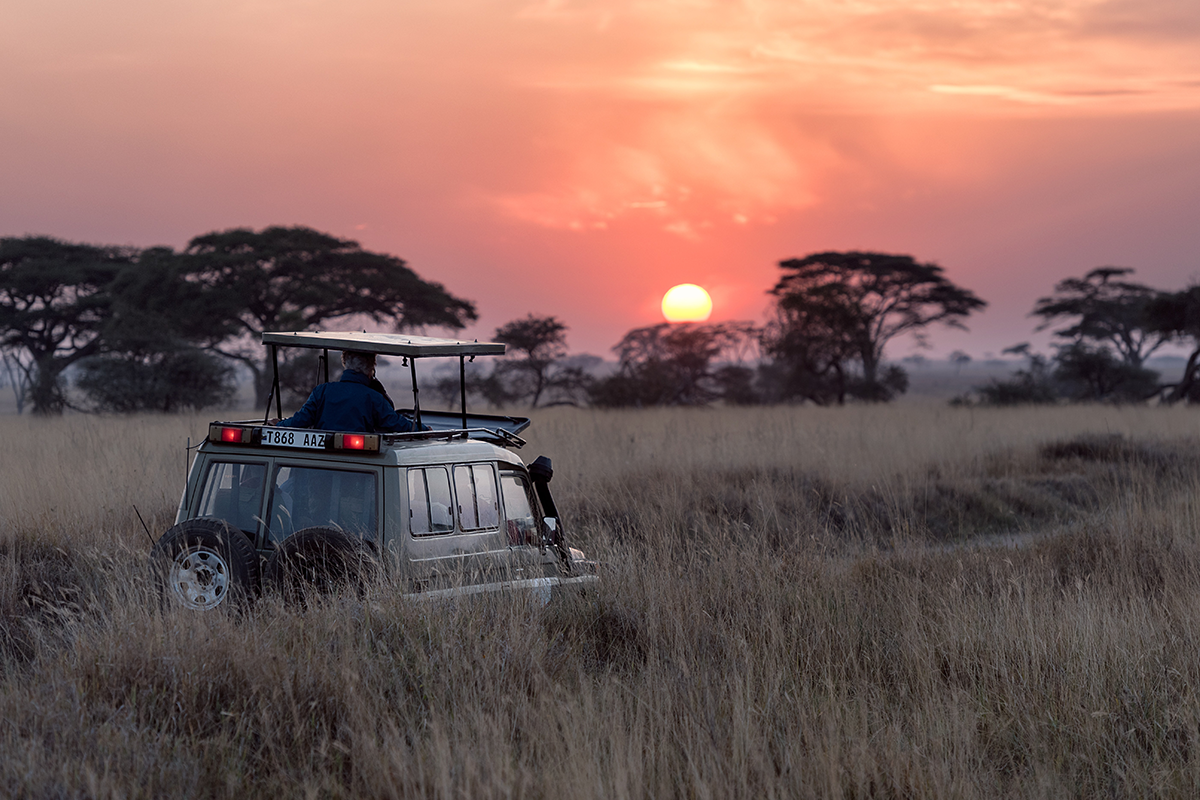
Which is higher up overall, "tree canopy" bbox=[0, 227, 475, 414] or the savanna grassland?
"tree canopy" bbox=[0, 227, 475, 414]

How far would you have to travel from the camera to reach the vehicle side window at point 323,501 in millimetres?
5008

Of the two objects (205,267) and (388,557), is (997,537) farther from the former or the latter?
(205,267)

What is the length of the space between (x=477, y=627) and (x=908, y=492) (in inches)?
316

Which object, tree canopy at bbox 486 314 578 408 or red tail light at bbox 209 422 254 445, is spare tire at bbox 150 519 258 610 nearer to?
red tail light at bbox 209 422 254 445

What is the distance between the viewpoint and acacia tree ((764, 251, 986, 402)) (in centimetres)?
3394

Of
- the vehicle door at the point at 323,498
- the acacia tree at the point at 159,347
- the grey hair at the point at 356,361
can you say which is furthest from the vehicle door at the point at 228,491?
the acacia tree at the point at 159,347

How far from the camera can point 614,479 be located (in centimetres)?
1138

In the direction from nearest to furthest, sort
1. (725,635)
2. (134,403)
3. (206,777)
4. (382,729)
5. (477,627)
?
(206,777)
(382,729)
(477,627)
(725,635)
(134,403)

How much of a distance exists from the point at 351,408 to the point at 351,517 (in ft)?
3.08

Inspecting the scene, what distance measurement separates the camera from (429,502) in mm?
5086

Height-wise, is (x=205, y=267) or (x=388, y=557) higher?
(x=205, y=267)

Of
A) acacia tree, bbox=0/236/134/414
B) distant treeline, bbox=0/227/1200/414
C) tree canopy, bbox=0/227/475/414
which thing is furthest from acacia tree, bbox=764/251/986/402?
acacia tree, bbox=0/236/134/414

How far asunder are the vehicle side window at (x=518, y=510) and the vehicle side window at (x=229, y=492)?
143 cm

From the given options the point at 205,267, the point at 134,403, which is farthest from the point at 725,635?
the point at 205,267
